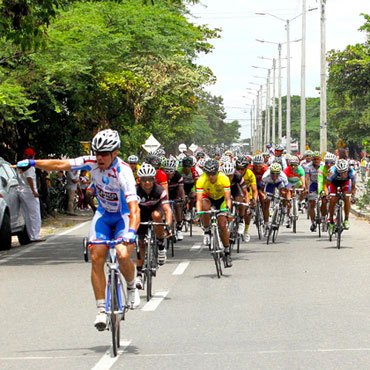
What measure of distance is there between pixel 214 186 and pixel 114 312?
6.17 m

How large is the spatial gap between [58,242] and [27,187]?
4.55 feet

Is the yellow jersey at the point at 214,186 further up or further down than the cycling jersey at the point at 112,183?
further down

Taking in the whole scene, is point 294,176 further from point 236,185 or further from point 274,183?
point 236,185

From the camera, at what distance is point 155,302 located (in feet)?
35.9

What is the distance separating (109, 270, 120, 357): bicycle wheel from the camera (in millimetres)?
7739

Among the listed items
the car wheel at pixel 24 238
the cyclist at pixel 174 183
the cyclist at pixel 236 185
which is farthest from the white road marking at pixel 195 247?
the car wheel at pixel 24 238

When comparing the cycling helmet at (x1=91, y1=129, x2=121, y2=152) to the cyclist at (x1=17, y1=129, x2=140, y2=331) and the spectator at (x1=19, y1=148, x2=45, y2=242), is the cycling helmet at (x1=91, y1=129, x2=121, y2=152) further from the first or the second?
the spectator at (x1=19, y1=148, x2=45, y2=242)

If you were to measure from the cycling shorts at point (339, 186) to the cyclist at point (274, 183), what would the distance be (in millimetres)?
1588

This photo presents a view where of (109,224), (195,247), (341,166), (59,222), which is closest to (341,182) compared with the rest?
(341,166)

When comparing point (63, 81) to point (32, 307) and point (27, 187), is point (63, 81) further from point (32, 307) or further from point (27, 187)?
point (32, 307)

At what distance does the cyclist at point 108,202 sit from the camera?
7996mm

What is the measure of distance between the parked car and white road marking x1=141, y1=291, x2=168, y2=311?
6.44m

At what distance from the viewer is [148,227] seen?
38.4 ft

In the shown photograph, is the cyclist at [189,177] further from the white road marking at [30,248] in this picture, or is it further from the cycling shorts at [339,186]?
the cycling shorts at [339,186]
